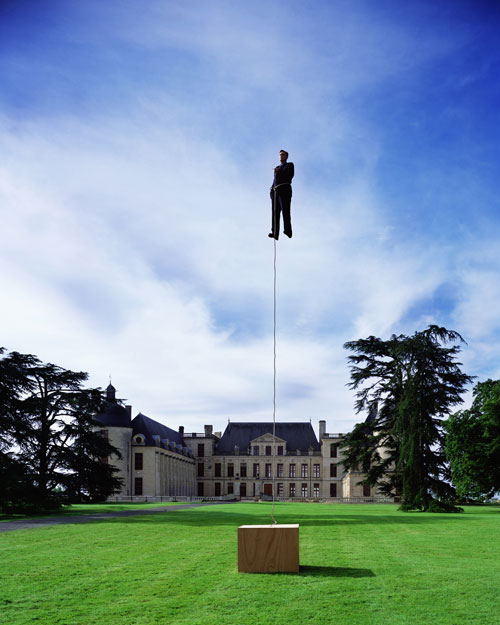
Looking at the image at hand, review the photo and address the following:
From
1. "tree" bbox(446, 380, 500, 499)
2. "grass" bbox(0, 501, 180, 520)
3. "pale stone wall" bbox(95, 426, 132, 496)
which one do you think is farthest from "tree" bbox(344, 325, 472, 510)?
"pale stone wall" bbox(95, 426, 132, 496)

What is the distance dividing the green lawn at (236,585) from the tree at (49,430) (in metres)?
14.5

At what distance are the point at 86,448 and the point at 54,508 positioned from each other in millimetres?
4085

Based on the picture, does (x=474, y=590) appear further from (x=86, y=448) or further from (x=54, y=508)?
(x=86, y=448)

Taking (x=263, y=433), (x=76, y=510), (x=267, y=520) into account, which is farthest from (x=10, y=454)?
(x=263, y=433)

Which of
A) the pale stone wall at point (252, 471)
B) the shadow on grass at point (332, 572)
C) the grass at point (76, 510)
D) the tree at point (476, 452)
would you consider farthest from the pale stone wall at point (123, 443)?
the shadow on grass at point (332, 572)

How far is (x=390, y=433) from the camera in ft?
110

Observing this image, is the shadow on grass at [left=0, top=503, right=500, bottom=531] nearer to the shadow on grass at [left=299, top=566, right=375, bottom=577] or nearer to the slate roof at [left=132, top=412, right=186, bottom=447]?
the shadow on grass at [left=299, top=566, right=375, bottom=577]

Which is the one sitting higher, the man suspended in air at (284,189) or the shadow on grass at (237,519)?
the man suspended in air at (284,189)

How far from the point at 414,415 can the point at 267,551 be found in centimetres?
2409

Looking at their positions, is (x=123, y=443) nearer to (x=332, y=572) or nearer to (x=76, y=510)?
(x=76, y=510)

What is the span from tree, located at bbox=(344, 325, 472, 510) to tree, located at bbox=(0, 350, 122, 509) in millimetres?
14264

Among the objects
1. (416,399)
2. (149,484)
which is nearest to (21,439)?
(416,399)

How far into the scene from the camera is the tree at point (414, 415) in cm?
3105

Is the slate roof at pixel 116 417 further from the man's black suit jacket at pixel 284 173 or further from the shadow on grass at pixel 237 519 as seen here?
the man's black suit jacket at pixel 284 173
